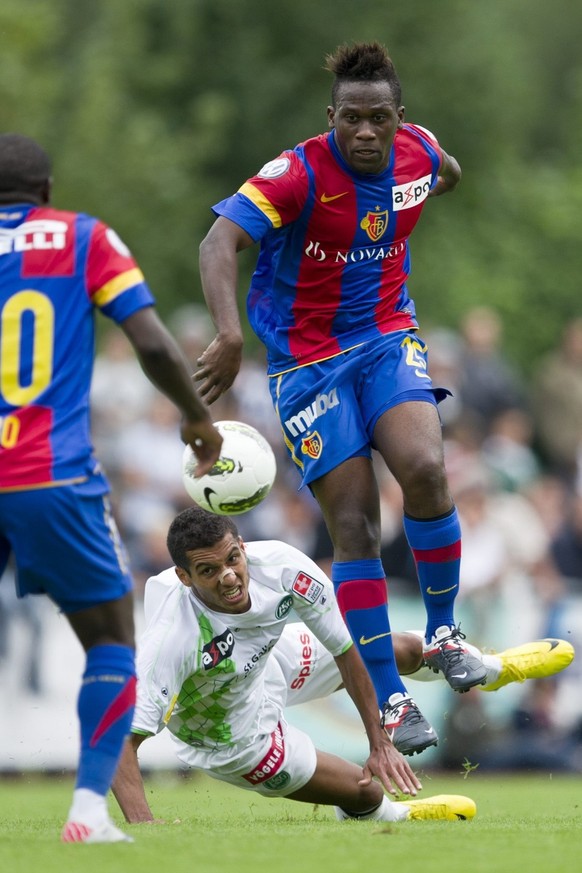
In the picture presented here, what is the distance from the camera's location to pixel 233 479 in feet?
26.2

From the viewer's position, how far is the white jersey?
8.43 meters

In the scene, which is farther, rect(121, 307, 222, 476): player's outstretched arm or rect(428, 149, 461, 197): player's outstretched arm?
rect(428, 149, 461, 197): player's outstretched arm

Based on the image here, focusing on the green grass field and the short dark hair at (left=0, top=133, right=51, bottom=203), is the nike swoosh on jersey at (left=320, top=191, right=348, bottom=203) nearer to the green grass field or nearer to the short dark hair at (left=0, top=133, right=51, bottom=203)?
the short dark hair at (left=0, top=133, right=51, bottom=203)

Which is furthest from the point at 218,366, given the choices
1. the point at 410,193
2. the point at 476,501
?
the point at 476,501

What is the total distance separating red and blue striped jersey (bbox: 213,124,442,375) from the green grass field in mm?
2498

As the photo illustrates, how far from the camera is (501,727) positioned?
14.3m

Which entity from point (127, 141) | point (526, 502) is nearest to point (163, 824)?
point (526, 502)

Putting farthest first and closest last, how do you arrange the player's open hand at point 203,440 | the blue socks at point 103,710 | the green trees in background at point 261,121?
the green trees in background at point 261,121, the player's open hand at point 203,440, the blue socks at point 103,710

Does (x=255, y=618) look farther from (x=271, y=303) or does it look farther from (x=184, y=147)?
Result: (x=184, y=147)

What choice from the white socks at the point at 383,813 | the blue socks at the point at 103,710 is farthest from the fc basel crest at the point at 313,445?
the blue socks at the point at 103,710

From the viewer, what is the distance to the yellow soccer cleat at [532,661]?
364 inches

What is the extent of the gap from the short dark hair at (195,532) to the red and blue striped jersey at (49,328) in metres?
2.11

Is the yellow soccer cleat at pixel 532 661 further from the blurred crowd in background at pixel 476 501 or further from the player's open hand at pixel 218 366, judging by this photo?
the blurred crowd in background at pixel 476 501

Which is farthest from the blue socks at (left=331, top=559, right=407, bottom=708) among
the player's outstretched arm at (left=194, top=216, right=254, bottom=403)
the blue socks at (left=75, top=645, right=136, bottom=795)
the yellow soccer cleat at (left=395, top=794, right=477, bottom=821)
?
the blue socks at (left=75, top=645, right=136, bottom=795)
